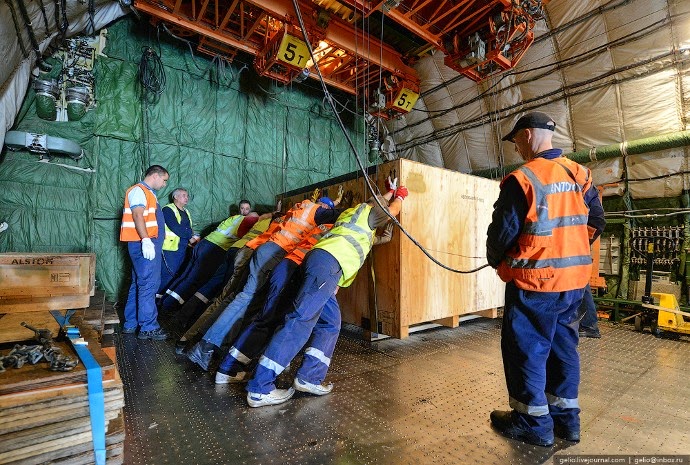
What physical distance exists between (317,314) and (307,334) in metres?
0.18

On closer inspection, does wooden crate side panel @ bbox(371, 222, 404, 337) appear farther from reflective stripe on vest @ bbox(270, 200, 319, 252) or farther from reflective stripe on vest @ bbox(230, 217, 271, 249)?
reflective stripe on vest @ bbox(230, 217, 271, 249)

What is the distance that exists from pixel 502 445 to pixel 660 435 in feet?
3.54

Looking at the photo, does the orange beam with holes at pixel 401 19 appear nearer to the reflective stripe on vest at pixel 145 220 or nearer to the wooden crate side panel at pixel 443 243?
the wooden crate side panel at pixel 443 243

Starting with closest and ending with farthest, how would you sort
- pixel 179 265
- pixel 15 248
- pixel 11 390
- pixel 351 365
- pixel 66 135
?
pixel 11 390 < pixel 351 365 < pixel 15 248 < pixel 66 135 < pixel 179 265

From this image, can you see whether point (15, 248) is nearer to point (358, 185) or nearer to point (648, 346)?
point (358, 185)

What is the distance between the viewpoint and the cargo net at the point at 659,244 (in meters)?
5.77

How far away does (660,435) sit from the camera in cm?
209

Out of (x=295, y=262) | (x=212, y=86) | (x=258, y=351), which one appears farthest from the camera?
(x=212, y=86)

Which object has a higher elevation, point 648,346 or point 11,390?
point 11,390

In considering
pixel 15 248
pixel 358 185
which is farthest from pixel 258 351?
pixel 15 248

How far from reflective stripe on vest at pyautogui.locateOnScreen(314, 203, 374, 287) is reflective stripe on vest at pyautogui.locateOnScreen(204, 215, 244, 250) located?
2735mm

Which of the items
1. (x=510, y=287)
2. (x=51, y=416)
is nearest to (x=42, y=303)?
(x=51, y=416)

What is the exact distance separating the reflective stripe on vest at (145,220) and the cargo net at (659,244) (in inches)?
327

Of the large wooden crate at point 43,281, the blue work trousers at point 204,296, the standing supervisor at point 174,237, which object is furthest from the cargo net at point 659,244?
the large wooden crate at point 43,281
